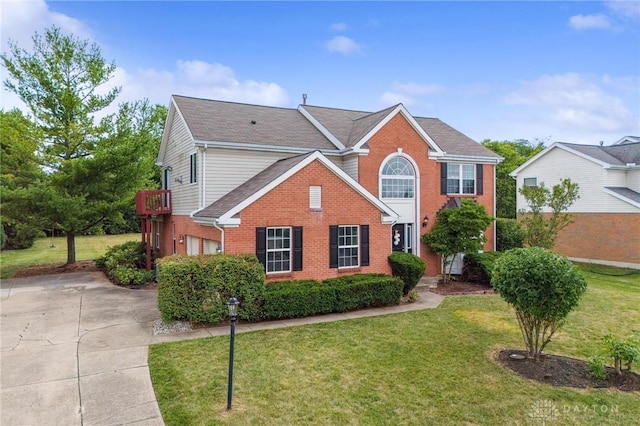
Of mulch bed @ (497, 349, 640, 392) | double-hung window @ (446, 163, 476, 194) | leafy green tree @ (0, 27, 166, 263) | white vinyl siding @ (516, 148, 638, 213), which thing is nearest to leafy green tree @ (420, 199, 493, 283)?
double-hung window @ (446, 163, 476, 194)

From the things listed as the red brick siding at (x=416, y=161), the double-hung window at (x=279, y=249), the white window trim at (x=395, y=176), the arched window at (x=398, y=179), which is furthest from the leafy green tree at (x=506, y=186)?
the double-hung window at (x=279, y=249)

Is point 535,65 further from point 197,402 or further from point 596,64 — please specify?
point 197,402

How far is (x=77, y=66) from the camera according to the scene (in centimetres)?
1964

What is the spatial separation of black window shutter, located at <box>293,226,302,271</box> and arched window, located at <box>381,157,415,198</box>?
561cm

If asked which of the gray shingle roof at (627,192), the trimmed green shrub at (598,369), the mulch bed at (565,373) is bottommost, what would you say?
the mulch bed at (565,373)

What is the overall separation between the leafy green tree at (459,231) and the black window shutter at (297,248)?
272 inches

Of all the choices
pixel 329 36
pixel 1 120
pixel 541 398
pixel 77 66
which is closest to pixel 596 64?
pixel 329 36

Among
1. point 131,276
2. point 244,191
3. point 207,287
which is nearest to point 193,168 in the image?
point 244,191

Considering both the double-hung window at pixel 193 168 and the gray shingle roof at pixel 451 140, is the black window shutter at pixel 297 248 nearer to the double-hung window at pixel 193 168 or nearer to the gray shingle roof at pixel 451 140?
the double-hung window at pixel 193 168

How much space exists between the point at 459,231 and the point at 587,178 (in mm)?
12681

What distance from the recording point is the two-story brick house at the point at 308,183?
12375mm

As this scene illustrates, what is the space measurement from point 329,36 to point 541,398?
55.6 ft

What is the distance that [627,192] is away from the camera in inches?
882

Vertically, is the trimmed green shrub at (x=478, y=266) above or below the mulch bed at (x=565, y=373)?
above
